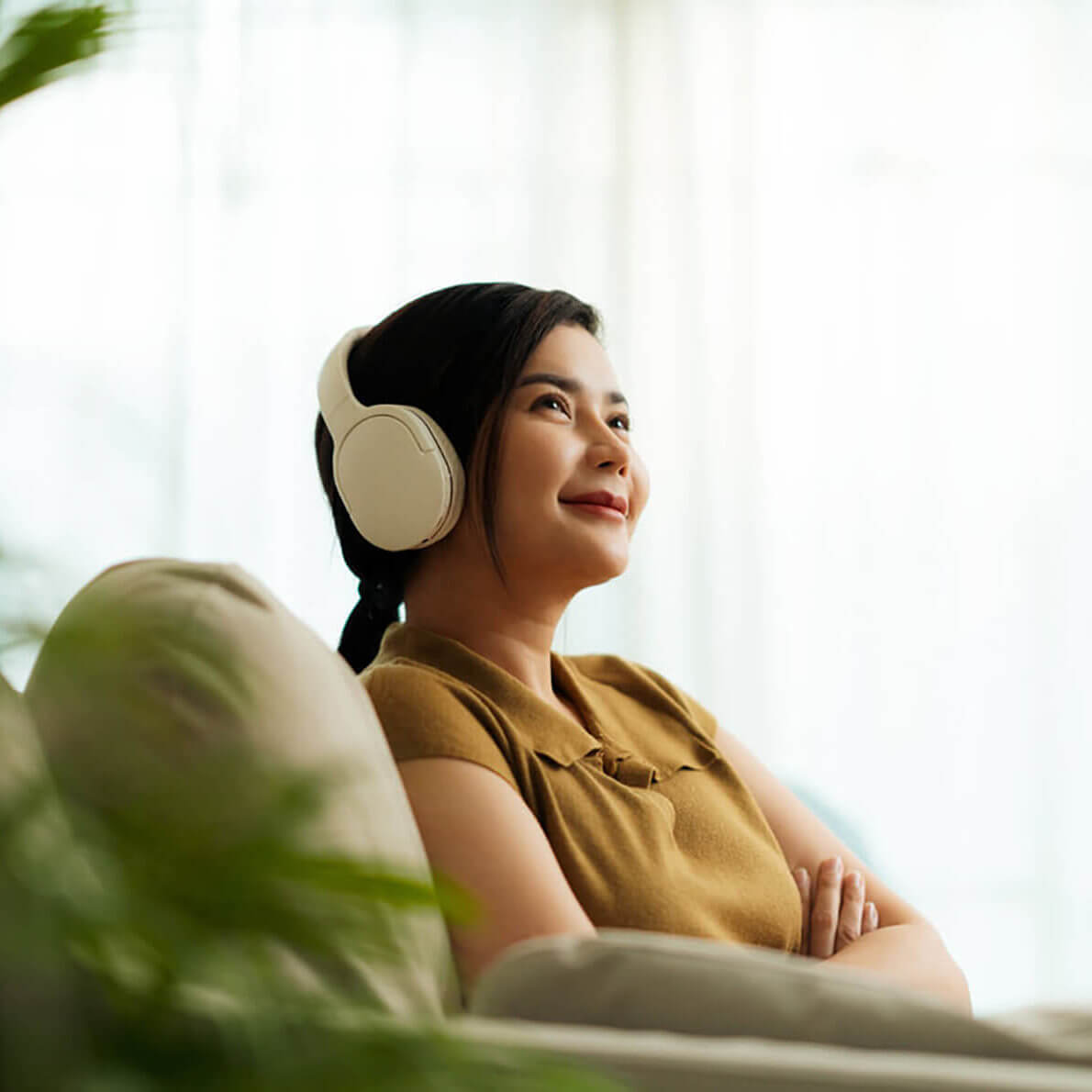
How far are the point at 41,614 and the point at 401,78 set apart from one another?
10.1 ft

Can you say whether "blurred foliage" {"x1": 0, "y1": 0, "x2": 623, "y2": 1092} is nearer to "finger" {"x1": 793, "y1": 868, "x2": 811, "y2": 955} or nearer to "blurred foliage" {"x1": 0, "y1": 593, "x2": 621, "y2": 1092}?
"blurred foliage" {"x1": 0, "y1": 593, "x2": 621, "y2": 1092}

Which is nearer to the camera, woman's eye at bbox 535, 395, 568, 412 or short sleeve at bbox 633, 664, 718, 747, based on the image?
woman's eye at bbox 535, 395, 568, 412

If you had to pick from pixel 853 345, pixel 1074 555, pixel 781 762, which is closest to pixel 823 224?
pixel 853 345

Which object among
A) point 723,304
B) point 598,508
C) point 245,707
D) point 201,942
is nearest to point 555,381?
point 598,508

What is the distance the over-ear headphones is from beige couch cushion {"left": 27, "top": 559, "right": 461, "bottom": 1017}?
0.42m

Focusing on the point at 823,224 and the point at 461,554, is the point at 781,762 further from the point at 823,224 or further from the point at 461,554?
the point at 461,554

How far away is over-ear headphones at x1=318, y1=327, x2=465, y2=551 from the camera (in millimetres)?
1248

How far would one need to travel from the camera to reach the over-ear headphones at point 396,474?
125cm

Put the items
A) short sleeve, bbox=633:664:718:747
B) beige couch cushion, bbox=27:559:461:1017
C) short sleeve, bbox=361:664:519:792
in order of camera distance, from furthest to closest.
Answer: short sleeve, bbox=633:664:718:747 → short sleeve, bbox=361:664:519:792 → beige couch cushion, bbox=27:559:461:1017

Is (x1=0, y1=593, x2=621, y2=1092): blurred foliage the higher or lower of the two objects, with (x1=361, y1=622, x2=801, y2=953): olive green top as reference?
higher

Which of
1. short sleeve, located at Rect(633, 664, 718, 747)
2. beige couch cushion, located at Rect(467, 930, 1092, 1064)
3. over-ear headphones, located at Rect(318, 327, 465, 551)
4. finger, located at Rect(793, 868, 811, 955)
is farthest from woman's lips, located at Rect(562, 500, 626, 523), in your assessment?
beige couch cushion, located at Rect(467, 930, 1092, 1064)

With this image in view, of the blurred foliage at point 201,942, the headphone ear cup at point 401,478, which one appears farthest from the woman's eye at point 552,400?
the blurred foliage at point 201,942

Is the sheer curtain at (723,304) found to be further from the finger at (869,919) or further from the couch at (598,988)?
the couch at (598,988)

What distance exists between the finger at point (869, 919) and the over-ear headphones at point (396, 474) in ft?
1.86
